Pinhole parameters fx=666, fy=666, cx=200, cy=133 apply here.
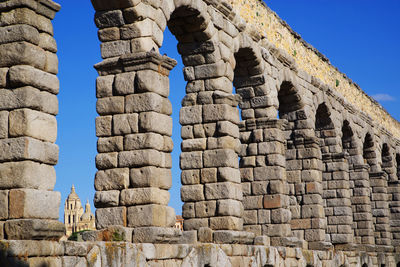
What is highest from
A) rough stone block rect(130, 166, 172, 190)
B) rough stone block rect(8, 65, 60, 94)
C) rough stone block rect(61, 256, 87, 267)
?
rough stone block rect(8, 65, 60, 94)

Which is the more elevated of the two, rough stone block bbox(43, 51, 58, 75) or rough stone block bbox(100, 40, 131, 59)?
rough stone block bbox(100, 40, 131, 59)

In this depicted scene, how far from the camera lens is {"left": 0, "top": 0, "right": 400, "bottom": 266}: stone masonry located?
7.22 metres

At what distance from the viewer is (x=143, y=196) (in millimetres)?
9656

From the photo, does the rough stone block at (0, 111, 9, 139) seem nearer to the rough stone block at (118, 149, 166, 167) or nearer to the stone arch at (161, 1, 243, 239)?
the rough stone block at (118, 149, 166, 167)

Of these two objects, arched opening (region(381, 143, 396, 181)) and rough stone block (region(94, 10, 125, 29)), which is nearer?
rough stone block (region(94, 10, 125, 29))

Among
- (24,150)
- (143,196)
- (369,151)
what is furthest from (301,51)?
(24,150)

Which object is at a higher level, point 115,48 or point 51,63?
point 115,48

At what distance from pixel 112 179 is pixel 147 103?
1.26 m

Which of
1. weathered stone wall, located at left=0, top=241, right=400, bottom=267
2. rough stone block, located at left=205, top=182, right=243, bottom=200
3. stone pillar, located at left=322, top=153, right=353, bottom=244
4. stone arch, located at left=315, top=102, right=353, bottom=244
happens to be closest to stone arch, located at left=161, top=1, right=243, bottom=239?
rough stone block, located at left=205, top=182, right=243, bottom=200

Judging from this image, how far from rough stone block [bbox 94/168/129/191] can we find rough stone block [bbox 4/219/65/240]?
113 inches

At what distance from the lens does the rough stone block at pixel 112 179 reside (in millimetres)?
9859

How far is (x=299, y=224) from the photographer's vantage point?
17.7 metres

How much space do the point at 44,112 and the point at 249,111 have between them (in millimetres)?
8597

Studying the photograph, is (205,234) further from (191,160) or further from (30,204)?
(30,204)
